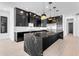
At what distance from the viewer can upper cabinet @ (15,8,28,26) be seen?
355cm

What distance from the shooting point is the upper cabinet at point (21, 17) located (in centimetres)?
355

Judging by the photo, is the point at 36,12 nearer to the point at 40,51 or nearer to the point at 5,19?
the point at 5,19

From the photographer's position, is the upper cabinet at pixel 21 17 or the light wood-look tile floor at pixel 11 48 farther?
the upper cabinet at pixel 21 17

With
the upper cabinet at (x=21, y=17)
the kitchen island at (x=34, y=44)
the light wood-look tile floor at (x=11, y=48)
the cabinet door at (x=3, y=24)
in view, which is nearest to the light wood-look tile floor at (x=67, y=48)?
the kitchen island at (x=34, y=44)

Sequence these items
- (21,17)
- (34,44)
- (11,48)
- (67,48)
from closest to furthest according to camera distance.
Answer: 1. (34,44)
2. (11,48)
3. (21,17)
4. (67,48)

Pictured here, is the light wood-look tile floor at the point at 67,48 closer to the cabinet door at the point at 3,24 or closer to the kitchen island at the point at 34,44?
the kitchen island at the point at 34,44

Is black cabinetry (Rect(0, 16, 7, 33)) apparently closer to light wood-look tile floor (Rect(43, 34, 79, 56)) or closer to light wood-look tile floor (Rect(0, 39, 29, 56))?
light wood-look tile floor (Rect(0, 39, 29, 56))

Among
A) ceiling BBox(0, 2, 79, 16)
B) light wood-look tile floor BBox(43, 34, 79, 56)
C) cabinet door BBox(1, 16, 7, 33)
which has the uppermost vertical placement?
ceiling BBox(0, 2, 79, 16)

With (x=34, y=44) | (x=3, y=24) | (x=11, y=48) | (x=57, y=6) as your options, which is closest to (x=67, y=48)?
(x=34, y=44)

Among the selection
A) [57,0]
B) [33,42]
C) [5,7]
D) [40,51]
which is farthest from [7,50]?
[57,0]

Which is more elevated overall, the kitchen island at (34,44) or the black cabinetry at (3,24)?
Result: the black cabinetry at (3,24)

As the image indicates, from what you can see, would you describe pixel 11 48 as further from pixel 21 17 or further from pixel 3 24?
pixel 21 17

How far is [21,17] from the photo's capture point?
146 inches

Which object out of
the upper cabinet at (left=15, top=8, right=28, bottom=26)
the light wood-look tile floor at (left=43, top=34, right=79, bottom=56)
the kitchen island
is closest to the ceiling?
the upper cabinet at (left=15, top=8, right=28, bottom=26)
